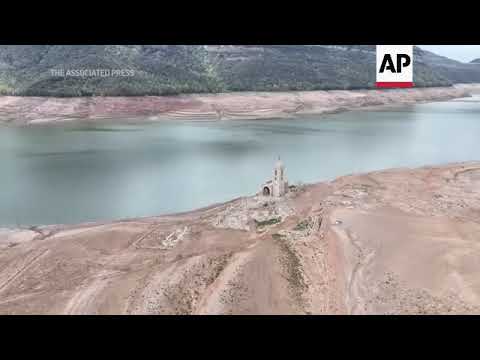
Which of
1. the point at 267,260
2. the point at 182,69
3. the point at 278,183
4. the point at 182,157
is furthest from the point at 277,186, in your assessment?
the point at 182,69

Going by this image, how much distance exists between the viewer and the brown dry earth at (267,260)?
9047 millimetres

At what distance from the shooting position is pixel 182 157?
91.7 ft

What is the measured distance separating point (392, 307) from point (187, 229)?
8294mm

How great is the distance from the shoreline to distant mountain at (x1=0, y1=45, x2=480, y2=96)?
1.45 m

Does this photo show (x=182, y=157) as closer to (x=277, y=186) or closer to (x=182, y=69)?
(x=277, y=186)

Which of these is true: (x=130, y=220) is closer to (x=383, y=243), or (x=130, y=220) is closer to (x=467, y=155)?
(x=383, y=243)

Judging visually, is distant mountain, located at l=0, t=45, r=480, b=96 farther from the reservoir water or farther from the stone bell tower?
the stone bell tower

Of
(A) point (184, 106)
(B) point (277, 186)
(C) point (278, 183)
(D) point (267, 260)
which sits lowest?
(D) point (267, 260)

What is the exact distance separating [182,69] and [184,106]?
14198 mm

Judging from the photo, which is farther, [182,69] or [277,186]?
[182,69]

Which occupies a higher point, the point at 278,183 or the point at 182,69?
the point at 182,69

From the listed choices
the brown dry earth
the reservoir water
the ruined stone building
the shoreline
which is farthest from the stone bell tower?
the shoreline

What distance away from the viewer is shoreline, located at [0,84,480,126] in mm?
42281

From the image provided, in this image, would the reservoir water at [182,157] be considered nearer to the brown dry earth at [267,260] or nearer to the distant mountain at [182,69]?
the brown dry earth at [267,260]
